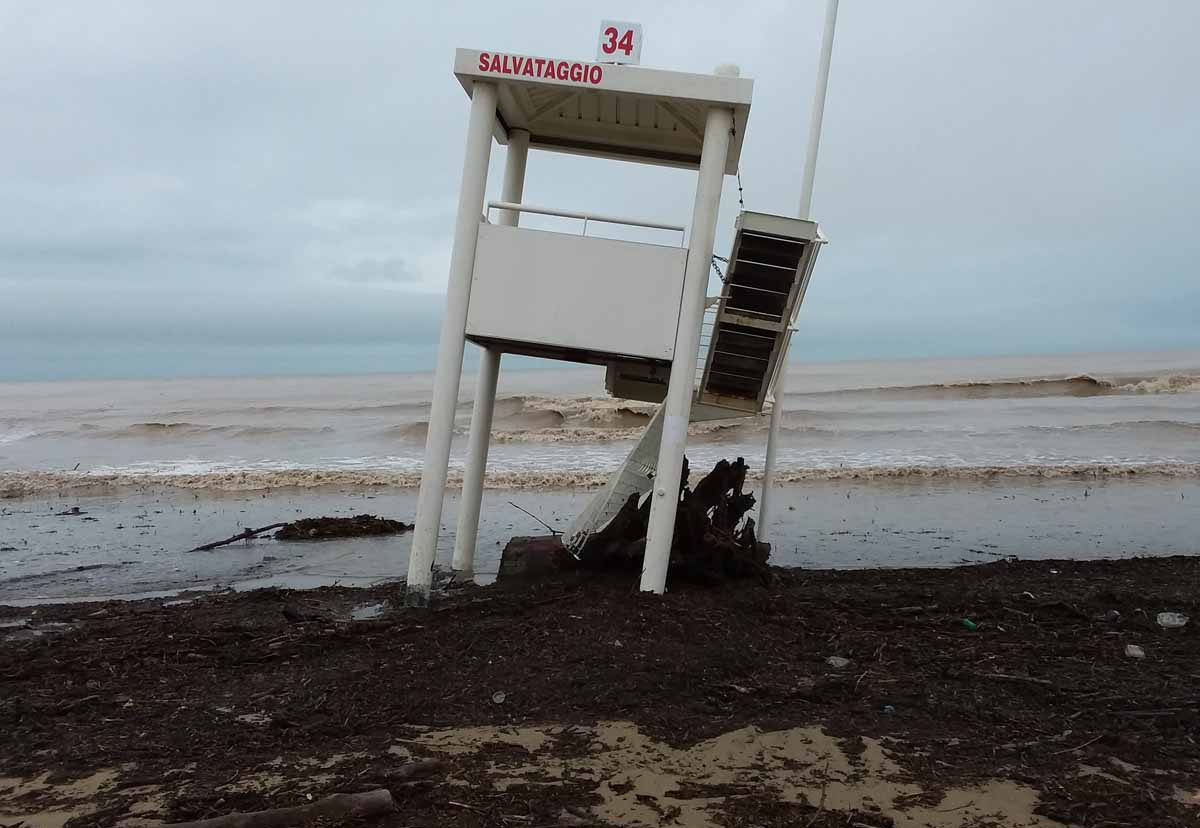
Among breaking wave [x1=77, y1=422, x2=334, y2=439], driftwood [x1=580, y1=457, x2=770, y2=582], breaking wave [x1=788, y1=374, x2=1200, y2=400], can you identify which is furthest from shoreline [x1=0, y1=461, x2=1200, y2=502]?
breaking wave [x1=788, y1=374, x2=1200, y2=400]

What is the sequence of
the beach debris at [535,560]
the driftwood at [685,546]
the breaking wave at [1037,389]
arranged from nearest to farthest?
1. the driftwood at [685,546]
2. the beach debris at [535,560]
3. the breaking wave at [1037,389]

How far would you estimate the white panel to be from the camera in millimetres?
9141

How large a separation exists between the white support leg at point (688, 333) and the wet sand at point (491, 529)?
11.5 feet

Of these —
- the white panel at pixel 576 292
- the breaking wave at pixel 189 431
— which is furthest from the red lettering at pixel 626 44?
the breaking wave at pixel 189 431

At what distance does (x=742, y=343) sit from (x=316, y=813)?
7369mm

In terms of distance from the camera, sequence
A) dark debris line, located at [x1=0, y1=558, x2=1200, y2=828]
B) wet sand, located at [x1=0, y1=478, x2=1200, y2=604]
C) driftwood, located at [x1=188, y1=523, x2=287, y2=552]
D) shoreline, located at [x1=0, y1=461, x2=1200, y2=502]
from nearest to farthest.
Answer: dark debris line, located at [x1=0, y1=558, x2=1200, y2=828] < wet sand, located at [x1=0, y1=478, x2=1200, y2=604] < driftwood, located at [x1=188, y1=523, x2=287, y2=552] < shoreline, located at [x1=0, y1=461, x2=1200, y2=502]

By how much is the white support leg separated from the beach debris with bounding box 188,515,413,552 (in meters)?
7.80

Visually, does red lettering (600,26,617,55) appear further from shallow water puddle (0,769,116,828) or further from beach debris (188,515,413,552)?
beach debris (188,515,413,552)

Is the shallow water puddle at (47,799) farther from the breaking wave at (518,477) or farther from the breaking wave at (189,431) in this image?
the breaking wave at (189,431)

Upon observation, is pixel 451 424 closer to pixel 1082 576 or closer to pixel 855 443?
pixel 1082 576

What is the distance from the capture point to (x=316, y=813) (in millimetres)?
4625

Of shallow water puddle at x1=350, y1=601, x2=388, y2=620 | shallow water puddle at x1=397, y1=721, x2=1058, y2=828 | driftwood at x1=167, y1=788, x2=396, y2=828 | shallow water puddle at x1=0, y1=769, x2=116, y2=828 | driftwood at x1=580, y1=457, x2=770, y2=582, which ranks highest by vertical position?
driftwood at x1=580, y1=457, x2=770, y2=582

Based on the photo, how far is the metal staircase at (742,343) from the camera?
9.35 metres

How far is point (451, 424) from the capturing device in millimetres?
9594
